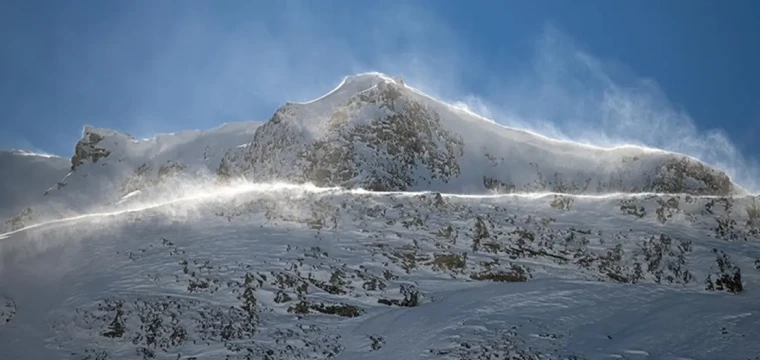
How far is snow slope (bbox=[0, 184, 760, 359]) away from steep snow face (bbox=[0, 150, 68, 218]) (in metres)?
62.2

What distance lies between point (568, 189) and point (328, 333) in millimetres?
39861

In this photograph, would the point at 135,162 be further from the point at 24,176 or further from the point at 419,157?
the point at 419,157

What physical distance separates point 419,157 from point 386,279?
31280 mm

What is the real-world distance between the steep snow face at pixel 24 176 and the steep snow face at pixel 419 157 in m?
40.6

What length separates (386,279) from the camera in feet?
73.0

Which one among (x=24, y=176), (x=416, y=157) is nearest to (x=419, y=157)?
(x=416, y=157)

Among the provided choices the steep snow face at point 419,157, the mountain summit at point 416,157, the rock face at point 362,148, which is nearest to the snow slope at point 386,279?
the rock face at point 362,148

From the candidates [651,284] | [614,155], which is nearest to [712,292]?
[651,284]

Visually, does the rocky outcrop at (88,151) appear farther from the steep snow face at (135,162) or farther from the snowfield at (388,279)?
the snowfield at (388,279)

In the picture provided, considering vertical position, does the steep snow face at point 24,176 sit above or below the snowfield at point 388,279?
above

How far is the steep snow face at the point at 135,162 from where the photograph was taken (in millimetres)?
68062

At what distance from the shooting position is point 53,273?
851 inches

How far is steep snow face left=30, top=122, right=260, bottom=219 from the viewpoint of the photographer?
6806 centimetres

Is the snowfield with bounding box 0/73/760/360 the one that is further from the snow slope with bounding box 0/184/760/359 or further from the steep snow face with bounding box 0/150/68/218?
the steep snow face with bounding box 0/150/68/218
